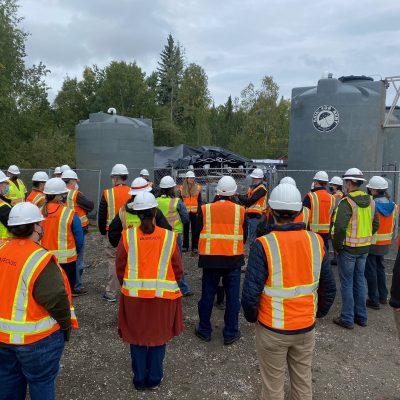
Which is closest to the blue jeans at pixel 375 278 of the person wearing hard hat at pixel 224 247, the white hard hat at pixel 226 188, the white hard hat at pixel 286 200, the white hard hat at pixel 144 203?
the person wearing hard hat at pixel 224 247

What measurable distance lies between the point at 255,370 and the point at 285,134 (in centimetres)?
3466

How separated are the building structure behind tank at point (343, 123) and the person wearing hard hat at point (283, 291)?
8032 mm

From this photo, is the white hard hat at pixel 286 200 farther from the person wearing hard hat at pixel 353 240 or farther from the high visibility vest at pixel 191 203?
the high visibility vest at pixel 191 203

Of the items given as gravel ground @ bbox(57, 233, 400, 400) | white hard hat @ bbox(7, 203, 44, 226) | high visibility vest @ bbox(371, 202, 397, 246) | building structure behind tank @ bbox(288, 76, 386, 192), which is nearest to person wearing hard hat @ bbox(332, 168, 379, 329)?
gravel ground @ bbox(57, 233, 400, 400)

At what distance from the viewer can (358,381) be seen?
381 cm

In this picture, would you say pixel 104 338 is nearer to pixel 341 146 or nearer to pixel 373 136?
pixel 341 146

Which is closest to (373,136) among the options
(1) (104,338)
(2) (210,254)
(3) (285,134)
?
(2) (210,254)

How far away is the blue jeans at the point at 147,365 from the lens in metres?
3.43

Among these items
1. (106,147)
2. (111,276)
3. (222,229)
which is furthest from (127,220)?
(106,147)

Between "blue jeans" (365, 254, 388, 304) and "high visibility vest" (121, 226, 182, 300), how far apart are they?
3.61 metres

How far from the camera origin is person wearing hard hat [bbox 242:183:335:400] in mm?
2643

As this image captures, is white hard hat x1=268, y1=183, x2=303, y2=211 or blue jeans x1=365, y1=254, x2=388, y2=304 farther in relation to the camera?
blue jeans x1=365, y1=254, x2=388, y2=304

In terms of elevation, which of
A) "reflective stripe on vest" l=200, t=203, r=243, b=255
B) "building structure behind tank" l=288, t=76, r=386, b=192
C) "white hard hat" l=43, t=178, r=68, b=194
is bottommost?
"reflective stripe on vest" l=200, t=203, r=243, b=255

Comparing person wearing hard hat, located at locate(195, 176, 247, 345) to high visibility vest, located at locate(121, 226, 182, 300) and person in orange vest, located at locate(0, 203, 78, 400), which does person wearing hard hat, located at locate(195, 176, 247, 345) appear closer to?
high visibility vest, located at locate(121, 226, 182, 300)
